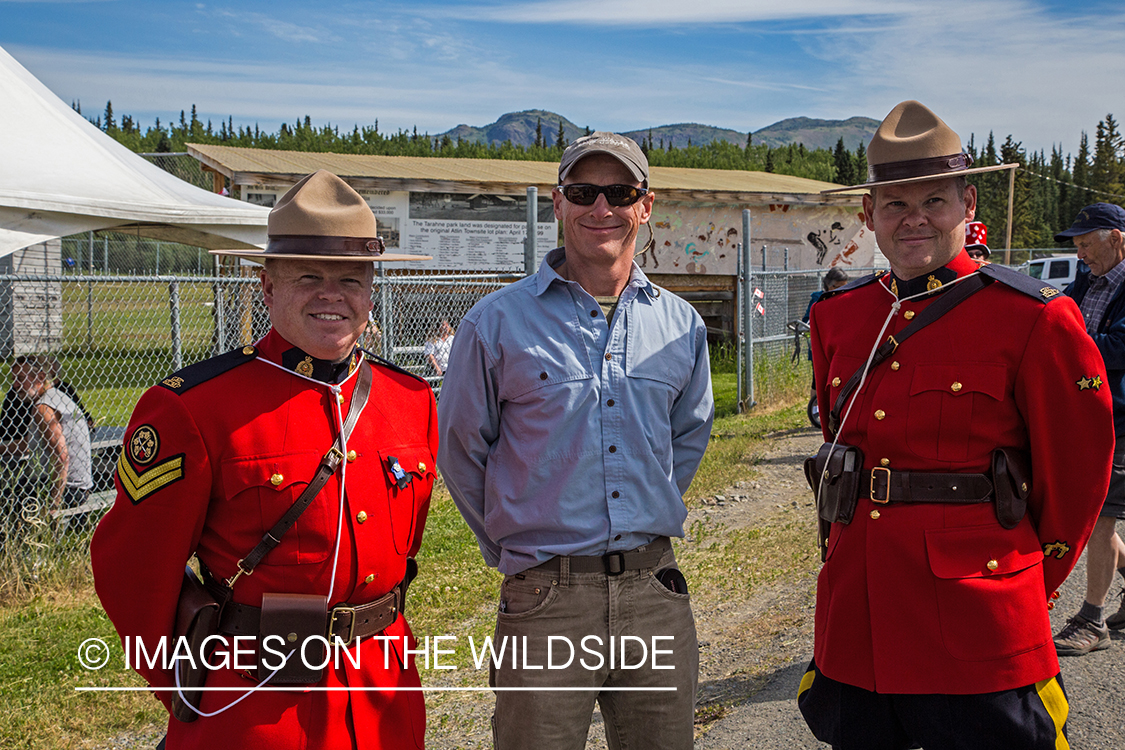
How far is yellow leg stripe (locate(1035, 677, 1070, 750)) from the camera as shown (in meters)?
2.50

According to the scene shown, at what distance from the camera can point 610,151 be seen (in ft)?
8.98

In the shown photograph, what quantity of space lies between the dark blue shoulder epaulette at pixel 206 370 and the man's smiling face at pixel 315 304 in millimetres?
116

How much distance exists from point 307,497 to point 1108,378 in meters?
4.26

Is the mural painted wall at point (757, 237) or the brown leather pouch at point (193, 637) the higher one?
the mural painted wall at point (757, 237)

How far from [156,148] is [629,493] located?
195 feet

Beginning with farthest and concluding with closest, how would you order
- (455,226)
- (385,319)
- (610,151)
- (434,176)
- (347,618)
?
(434,176) < (455,226) < (385,319) < (610,151) < (347,618)

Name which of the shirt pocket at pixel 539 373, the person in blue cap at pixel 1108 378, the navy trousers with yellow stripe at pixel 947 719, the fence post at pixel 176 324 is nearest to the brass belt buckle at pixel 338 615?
the shirt pocket at pixel 539 373

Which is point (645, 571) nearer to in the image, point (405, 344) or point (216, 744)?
point (216, 744)

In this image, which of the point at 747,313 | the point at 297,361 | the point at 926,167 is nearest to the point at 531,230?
the point at 926,167

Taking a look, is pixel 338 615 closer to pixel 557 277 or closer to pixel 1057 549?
pixel 557 277

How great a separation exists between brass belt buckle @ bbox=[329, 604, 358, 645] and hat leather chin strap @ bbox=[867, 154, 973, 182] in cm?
201

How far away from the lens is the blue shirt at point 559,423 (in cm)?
269

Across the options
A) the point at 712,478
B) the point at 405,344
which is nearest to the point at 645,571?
the point at 712,478

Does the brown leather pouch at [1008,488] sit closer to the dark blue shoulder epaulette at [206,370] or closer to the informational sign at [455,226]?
the dark blue shoulder epaulette at [206,370]
